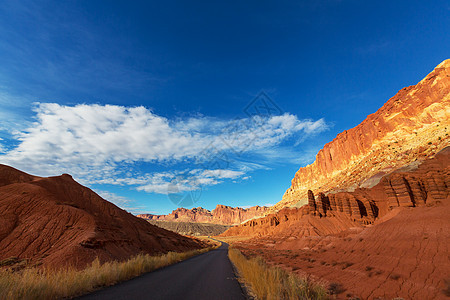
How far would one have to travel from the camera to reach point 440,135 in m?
53.7

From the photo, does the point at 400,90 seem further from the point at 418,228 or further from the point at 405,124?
the point at 418,228

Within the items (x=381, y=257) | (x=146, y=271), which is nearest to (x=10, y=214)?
(x=146, y=271)

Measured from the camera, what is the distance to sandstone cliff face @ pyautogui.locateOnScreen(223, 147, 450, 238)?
30.5m

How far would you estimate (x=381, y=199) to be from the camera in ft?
153

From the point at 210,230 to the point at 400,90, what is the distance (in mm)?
169729

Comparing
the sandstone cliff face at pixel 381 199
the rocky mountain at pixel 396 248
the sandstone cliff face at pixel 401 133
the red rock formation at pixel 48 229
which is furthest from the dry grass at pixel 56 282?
the sandstone cliff face at pixel 401 133

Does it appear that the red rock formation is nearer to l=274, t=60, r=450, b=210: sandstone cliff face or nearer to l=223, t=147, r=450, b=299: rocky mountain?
l=223, t=147, r=450, b=299: rocky mountain

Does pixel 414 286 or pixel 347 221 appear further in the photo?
pixel 347 221

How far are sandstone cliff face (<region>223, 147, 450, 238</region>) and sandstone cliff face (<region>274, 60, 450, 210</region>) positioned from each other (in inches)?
444

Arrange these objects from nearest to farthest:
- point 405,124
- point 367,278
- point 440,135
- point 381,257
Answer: point 367,278
point 381,257
point 440,135
point 405,124

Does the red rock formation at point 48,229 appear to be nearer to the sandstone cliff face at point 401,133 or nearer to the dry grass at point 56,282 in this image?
the dry grass at point 56,282

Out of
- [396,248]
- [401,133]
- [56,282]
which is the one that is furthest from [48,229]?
[401,133]

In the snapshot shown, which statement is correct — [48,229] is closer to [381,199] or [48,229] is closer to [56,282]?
[56,282]

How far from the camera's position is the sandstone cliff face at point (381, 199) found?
30550mm
